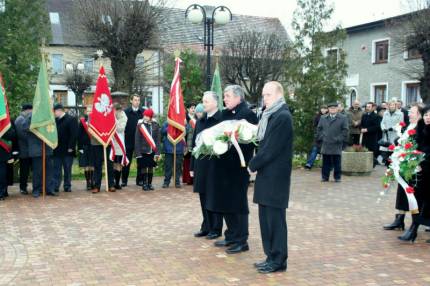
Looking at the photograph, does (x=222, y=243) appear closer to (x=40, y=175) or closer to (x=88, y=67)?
(x=40, y=175)

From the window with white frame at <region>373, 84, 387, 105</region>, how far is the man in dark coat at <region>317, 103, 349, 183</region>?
20.9 metres

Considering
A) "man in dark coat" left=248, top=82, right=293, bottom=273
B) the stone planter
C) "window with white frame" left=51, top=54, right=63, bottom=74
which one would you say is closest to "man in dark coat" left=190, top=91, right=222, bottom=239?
"man in dark coat" left=248, top=82, right=293, bottom=273

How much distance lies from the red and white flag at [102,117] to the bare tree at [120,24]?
414 inches

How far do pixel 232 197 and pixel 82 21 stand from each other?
1803cm

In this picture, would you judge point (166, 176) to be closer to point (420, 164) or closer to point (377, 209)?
point (377, 209)

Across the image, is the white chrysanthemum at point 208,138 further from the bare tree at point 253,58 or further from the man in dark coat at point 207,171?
the bare tree at point 253,58

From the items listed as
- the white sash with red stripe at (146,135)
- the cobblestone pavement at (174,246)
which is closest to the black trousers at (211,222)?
the cobblestone pavement at (174,246)

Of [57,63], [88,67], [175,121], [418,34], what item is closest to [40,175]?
[175,121]

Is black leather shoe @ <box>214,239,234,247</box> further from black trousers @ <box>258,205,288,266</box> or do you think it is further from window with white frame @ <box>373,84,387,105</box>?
window with white frame @ <box>373,84,387,105</box>

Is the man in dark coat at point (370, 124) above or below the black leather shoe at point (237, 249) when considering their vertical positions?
above

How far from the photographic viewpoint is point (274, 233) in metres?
5.66

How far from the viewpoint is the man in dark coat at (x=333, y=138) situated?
12938mm

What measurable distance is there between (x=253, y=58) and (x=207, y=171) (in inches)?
1098

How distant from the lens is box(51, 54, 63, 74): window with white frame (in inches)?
1849
